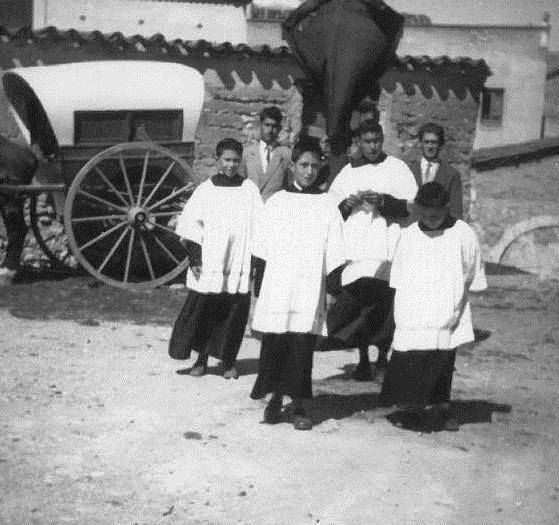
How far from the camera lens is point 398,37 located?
6203mm

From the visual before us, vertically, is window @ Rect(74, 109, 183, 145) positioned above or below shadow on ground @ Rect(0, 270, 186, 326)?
above

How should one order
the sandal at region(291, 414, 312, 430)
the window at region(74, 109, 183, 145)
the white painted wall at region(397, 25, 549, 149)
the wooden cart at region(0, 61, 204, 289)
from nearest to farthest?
the sandal at region(291, 414, 312, 430) < the wooden cart at region(0, 61, 204, 289) < the window at region(74, 109, 183, 145) < the white painted wall at region(397, 25, 549, 149)

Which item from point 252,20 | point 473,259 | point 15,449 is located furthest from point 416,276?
point 252,20

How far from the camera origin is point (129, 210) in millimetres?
9883

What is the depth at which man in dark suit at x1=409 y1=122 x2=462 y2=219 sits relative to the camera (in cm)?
705

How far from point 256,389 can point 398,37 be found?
7.18 ft

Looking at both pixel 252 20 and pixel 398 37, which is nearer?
pixel 398 37

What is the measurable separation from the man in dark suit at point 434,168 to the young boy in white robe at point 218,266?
1268 mm

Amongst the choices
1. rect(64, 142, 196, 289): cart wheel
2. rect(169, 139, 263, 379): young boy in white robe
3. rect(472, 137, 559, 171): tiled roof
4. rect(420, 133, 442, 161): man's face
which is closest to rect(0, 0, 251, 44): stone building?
rect(472, 137, 559, 171): tiled roof

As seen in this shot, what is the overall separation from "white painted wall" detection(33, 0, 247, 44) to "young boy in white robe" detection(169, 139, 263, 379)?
19.1 m

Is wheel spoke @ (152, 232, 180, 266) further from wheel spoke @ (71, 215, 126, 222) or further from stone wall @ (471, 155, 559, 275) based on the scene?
stone wall @ (471, 155, 559, 275)

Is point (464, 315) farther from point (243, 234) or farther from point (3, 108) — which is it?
point (3, 108)

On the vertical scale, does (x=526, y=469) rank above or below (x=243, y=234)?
below

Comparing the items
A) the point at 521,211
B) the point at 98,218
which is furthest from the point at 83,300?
the point at 521,211
